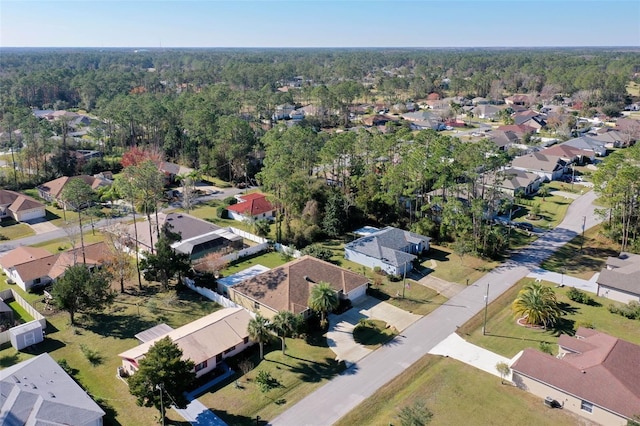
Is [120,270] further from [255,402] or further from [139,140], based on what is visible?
[139,140]

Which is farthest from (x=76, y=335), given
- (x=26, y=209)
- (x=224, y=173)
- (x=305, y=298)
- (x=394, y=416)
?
(x=224, y=173)

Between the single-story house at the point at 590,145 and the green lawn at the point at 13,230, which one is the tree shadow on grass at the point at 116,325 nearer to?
the green lawn at the point at 13,230

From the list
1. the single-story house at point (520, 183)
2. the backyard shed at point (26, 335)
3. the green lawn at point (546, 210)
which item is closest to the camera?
the backyard shed at point (26, 335)

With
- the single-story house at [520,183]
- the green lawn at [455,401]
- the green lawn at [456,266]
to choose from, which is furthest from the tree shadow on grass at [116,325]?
the single-story house at [520,183]

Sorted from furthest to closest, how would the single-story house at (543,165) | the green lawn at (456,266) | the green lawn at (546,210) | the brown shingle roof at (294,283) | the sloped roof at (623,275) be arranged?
the single-story house at (543,165)
the green lawn at (546,210)
the green lawn at (456,266)
the sloped roof at (623,275)
the brown shingle roof at (294,283)

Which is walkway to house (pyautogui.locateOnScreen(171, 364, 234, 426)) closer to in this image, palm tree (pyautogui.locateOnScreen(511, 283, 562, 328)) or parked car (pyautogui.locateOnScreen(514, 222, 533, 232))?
palm tree (pyautogui.locateOnScreen(511, 283, 562, 328))

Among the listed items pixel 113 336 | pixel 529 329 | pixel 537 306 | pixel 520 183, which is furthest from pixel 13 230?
pixel 520 183
